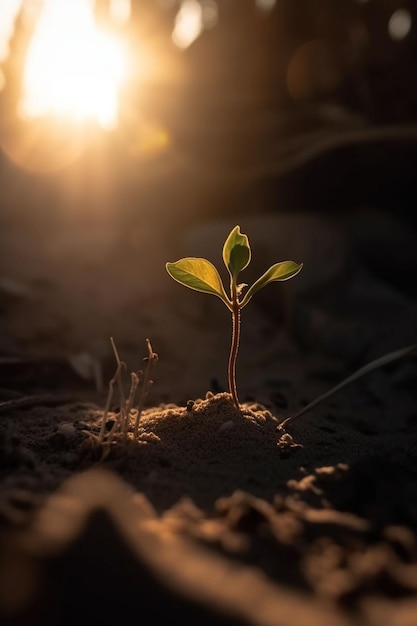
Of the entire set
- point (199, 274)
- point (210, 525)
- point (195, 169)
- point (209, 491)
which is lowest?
point (210, 525)

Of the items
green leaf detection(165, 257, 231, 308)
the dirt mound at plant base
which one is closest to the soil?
the dirt mound at plant base

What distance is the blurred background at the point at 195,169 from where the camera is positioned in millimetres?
3314

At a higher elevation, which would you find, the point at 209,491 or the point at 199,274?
the point at 199,274

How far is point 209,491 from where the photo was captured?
3.97 feet

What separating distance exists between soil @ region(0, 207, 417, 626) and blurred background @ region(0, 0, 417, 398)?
0.66ft

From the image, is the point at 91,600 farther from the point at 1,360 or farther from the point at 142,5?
the point at 142,5

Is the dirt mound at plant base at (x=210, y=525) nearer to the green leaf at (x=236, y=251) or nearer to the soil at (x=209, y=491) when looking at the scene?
the soil at (x=209, y=491)

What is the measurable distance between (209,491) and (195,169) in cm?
330

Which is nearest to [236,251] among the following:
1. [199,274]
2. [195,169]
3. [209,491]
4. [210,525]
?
[199,274]

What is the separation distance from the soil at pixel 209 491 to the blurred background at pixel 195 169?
0.20m

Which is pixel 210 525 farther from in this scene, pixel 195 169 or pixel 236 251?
pixel 195 169

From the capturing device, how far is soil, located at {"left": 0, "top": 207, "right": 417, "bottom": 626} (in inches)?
29.9

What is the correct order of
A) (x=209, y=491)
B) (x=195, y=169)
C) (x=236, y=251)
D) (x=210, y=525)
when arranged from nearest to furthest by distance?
1. (x=210, y=525)
2. (x=209, y=491)
3. (x=236, y=251)
4. (x=195, y=169)

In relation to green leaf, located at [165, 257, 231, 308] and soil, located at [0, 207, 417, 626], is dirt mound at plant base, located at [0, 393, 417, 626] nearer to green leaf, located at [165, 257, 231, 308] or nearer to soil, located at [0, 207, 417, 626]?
soil, located at [0, 207, 417, 626]
